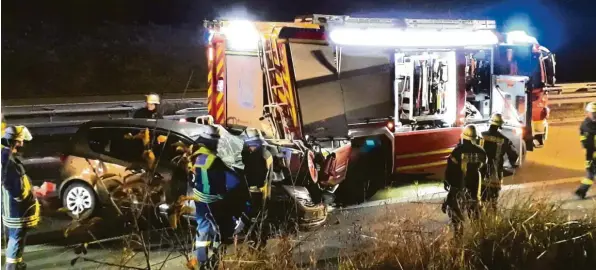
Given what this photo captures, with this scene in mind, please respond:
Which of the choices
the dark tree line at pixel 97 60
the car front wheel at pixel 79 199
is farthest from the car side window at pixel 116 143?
the dark tree line at pixel 97 60

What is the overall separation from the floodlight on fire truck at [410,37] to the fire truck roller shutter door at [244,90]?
1246 mm

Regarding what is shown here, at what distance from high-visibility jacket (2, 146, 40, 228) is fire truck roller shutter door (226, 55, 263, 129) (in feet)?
13.5

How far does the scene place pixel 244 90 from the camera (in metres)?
9.77

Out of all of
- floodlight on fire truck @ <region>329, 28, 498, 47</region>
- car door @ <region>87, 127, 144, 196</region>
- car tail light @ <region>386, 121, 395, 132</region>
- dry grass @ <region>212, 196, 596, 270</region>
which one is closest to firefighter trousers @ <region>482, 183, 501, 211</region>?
dry grass @ <region>212, 196, 596, 270</region>

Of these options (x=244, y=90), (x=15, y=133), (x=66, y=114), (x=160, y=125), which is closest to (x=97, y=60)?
(x=66, y=114)

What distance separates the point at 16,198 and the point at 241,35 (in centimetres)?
473

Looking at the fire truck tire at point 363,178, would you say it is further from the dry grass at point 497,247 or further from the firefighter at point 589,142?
the dry grass at point 497,247

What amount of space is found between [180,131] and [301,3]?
27.8m

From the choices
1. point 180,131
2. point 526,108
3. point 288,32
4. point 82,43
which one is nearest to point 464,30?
point 526,108

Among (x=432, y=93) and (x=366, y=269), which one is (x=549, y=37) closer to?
(x=432, y=93)

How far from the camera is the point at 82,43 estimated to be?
81.7 ft

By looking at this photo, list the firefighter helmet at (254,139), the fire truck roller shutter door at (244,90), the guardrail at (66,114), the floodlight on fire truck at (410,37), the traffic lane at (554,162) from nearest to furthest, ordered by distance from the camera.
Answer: the firefighter helmet at (254,139) < the floodlight on fire truck at (410,37) < the fire truck roller shutter door at (244,90) < the traffic lane at (554,162) < the guardrail at (66,114)

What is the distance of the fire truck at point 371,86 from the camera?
881cm

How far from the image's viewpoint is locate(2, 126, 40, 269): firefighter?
217 inches
